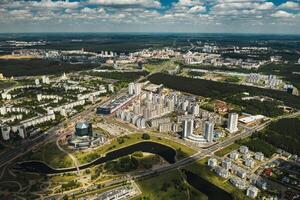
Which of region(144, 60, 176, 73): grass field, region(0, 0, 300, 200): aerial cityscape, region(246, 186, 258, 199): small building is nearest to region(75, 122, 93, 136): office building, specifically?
region(0, 0, 300, 200): aerial cityscape

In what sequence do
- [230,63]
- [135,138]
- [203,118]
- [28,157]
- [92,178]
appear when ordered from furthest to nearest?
[230,63]
[203,118]
[135,138]
[28,157]
[92,178]

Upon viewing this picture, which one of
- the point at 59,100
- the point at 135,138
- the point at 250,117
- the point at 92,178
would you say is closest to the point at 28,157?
the point at 92,178

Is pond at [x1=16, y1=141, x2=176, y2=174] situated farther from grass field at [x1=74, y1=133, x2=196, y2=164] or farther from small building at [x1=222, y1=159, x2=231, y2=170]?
small building at [x1=222, y1=159, x2=231, y2=170]

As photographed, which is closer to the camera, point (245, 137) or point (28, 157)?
point (28, 157)

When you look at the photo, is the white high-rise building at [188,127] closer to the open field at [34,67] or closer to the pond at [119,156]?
the pond at [119,156]

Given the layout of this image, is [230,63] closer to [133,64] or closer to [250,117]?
[133,64]

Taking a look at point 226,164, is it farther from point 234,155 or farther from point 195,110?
point 195,110

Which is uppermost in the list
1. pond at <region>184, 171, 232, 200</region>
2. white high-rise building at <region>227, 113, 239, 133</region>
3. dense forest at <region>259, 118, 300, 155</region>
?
white high-rise building at <region>227, 113, 239, 133</region>
